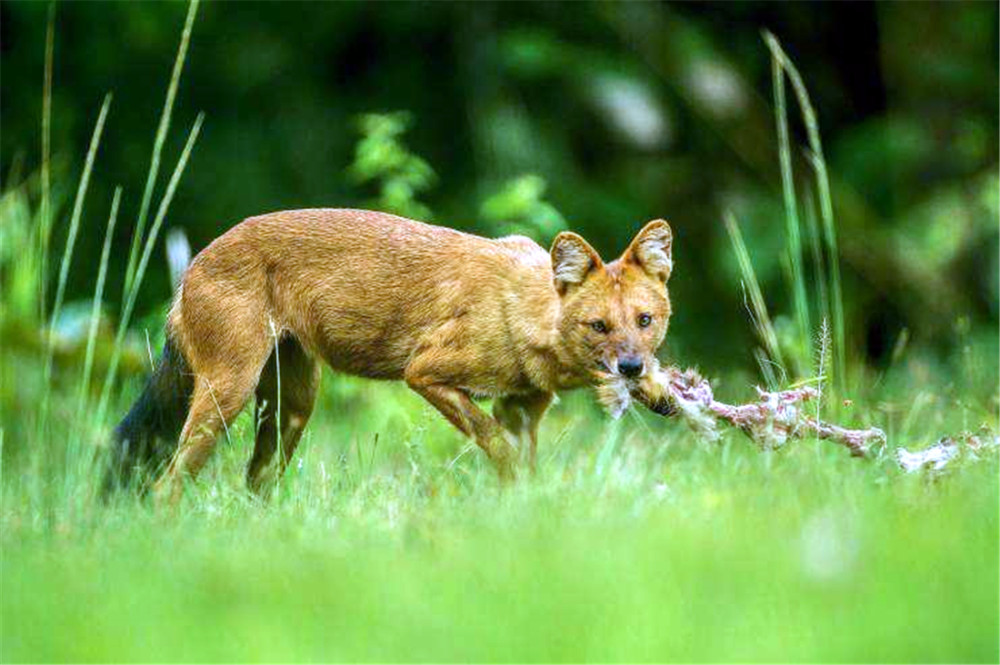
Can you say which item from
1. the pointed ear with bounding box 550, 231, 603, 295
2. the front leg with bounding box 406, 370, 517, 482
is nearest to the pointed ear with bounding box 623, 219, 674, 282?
the pointed ear with bounding box 550, 231, 603, 295

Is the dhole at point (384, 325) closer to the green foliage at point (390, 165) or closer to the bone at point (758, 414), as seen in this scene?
the bone at point (758, 414)

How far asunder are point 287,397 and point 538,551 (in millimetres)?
2993

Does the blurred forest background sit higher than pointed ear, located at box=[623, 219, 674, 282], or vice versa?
the blurred forest background

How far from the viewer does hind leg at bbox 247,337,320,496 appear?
6.70 m

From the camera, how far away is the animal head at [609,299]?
606cm

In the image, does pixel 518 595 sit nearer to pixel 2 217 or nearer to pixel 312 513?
pixel 312 513

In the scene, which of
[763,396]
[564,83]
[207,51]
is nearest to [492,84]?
[564,83]

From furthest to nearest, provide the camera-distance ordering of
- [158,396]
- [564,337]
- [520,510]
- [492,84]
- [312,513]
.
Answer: [492,84], [158,396], [564,337], [312,513], [520,510]

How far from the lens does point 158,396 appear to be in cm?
666

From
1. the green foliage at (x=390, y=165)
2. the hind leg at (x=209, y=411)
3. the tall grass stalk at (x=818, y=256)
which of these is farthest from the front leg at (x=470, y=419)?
the green foliage at (x=390, y=165)

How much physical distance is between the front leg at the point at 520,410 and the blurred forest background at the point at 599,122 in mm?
3611

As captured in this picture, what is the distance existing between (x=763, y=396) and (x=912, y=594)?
197cm

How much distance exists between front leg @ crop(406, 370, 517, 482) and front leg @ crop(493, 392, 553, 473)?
0.76ft

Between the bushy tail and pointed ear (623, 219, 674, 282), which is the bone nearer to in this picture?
pointed ear (623, 219, 674, 282)
